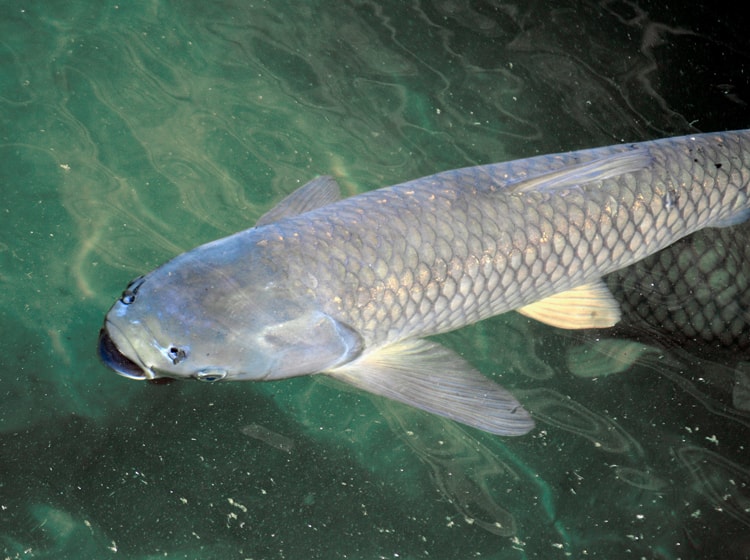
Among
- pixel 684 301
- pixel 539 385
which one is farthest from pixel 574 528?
pixel 684 301

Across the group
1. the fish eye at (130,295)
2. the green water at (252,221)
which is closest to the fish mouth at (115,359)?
the fish eye at (130,295)

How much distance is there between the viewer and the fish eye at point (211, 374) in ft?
6.79

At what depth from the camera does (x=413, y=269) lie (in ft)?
7.34

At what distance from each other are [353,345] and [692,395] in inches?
72.6

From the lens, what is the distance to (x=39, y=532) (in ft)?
10.0

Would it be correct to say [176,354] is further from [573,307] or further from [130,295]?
[573,307]

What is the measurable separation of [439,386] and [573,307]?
70 cm

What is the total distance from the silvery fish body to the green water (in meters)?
0.88

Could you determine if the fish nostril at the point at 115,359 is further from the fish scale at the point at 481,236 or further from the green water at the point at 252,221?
the green water at the point at 252,221

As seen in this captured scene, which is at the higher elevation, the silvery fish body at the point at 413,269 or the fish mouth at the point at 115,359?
the silvery fish body at the point at 413,269

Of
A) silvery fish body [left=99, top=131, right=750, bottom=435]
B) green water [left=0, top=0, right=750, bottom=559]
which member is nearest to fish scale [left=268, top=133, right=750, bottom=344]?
silvery fish body [left=99, top=131, right=750, bottom=435]

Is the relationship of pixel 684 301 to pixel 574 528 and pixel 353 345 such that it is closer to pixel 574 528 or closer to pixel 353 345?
pixel 574 528

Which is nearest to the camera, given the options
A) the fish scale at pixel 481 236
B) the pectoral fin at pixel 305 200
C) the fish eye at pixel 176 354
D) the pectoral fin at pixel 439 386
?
the fish eye at pixel 176 354

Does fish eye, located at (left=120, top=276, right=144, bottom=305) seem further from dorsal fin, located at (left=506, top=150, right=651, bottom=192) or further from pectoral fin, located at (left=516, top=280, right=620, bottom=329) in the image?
pectoral fin, located at (left=516, top=280, right=620, bottom=329)
